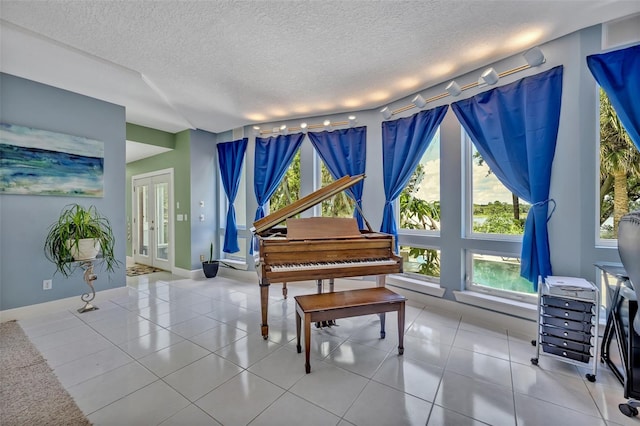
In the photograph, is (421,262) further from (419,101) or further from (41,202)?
(41,202)

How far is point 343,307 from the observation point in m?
2.02

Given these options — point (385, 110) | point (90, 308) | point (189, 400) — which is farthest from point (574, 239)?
point (90, 308)

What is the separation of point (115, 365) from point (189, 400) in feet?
2.88

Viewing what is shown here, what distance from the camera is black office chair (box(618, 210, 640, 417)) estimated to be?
4.66 ft

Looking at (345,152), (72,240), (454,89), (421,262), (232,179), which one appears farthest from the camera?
(232,179)

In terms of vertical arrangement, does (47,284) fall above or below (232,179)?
below

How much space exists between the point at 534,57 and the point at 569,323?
229 cm

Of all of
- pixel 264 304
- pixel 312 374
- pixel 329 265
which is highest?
pixel 329 265

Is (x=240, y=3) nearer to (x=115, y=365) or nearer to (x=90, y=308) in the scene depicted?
(x=115, y=365)

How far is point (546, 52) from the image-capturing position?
7.93 ft

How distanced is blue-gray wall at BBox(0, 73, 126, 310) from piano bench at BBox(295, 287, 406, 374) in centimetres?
334

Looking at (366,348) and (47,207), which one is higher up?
(47,207)

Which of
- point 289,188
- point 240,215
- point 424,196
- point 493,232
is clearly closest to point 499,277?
point 493,232

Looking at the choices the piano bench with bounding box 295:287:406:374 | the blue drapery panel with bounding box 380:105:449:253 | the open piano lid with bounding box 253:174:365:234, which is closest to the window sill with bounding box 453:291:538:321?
the blue drapery panel with bounding box 380:105:449:253
